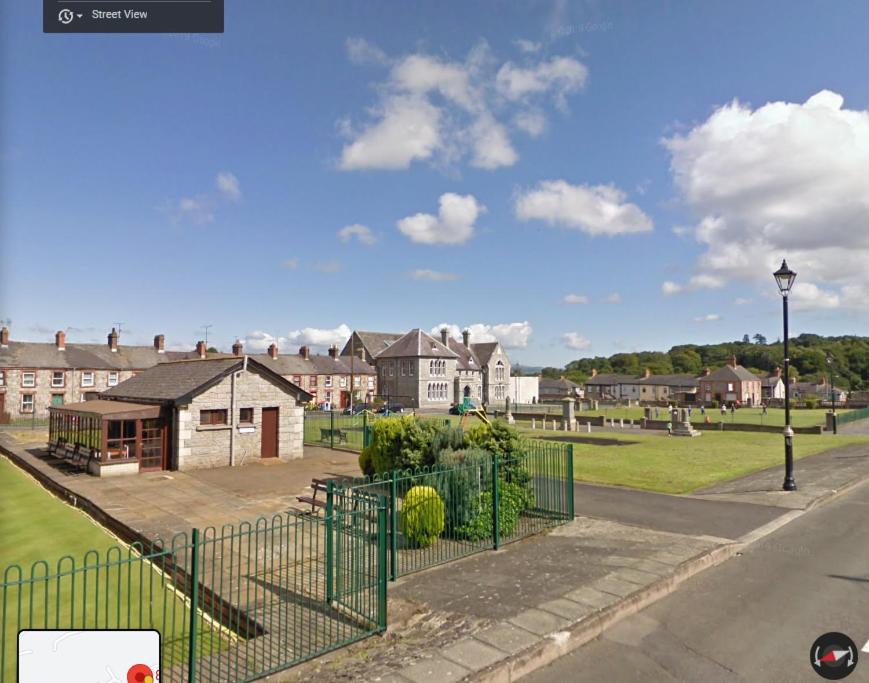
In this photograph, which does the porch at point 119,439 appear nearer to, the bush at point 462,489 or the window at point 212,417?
the window at point 212,417

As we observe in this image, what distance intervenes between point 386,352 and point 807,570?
219 ft

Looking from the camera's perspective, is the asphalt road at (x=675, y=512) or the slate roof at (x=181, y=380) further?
the slate roof at (x=181, y=380)

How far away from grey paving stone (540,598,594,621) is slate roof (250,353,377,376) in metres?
54.9

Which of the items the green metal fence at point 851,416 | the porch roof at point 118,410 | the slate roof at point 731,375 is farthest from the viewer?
the slate roof at point 731,375

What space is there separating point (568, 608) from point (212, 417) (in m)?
18.5

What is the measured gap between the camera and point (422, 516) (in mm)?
10141

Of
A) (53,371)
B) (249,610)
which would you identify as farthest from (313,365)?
(249,610)

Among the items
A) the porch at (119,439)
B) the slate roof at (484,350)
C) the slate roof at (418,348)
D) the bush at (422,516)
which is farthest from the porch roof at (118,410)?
the slate roof at (484,350)

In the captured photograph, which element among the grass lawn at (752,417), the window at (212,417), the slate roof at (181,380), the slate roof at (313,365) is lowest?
the grass lawn at (752,417)

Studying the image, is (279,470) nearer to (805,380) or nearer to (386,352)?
(386,352)

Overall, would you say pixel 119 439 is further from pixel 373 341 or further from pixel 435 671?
pixel 373 341

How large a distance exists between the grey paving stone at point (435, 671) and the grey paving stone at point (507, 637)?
686mm

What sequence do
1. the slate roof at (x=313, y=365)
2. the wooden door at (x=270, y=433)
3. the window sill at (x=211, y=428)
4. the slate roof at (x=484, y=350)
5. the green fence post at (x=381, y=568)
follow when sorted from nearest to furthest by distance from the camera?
the green fence post at (x=381, y=568) → the window sill at (x=211, y=428) → the wooden door at (x=270, y=433) → the slate roof at (x=313, y=365) → the slate roof at (x=484, y=350)

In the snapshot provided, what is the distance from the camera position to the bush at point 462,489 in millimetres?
10664
